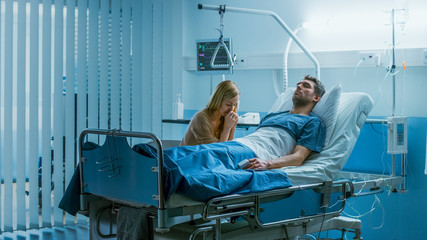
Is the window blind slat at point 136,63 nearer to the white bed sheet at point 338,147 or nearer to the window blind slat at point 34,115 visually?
the window blind slat at point 34,115

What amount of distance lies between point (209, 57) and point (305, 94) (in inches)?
41.1

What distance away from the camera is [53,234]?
13.1 feet

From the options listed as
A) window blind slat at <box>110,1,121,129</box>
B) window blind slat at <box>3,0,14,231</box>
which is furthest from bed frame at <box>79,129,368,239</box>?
window blind slat at <box>110,1,121,129</box>

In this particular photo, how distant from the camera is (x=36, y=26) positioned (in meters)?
4.04

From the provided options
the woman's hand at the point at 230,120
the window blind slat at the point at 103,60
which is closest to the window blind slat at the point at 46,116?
the window blind slat at the point at 103,60

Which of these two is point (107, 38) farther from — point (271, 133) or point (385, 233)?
point (385, 233)

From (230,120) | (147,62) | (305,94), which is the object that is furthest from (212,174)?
(147,62)

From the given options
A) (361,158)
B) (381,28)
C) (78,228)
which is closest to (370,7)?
(381,28)

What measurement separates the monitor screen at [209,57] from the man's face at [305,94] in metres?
0.76

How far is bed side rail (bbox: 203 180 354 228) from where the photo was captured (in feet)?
7.66

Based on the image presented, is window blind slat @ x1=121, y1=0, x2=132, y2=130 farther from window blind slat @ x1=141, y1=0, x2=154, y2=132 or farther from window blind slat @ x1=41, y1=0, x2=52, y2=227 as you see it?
window blind slat @ x1=41, y1=0, x2=52, y2=227

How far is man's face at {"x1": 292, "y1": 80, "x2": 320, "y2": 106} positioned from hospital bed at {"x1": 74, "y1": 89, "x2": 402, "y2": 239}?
0.18 m

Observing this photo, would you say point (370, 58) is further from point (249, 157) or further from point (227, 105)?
point (249, 157)

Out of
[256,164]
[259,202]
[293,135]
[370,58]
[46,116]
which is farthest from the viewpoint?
[46,116]
